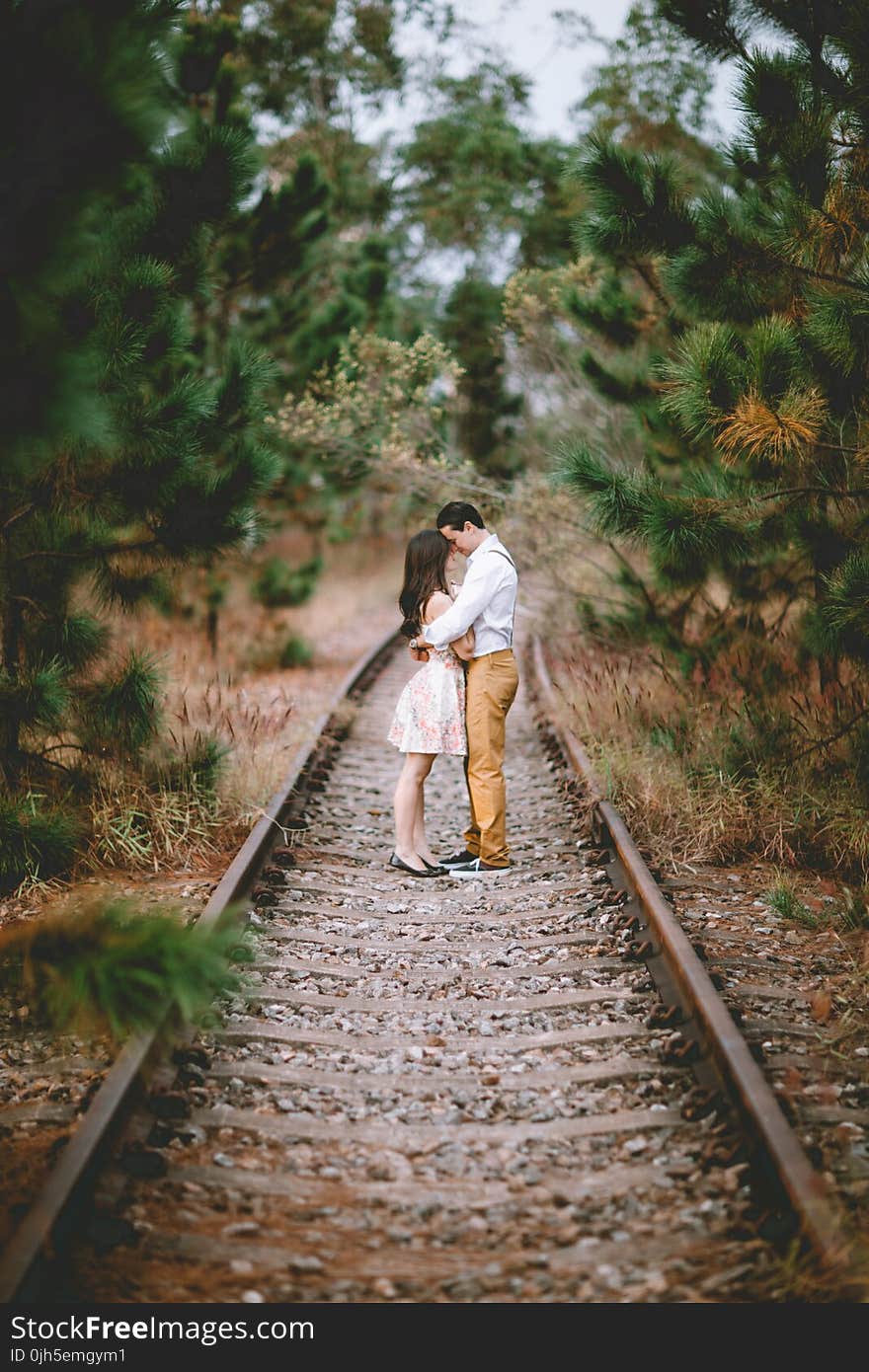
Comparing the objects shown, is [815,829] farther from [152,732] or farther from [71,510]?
[71,510]

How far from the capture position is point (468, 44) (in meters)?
26.6

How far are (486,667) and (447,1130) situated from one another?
9.67ft

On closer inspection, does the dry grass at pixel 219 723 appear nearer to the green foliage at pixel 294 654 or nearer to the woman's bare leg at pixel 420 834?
the green foliage at pixel 294 654

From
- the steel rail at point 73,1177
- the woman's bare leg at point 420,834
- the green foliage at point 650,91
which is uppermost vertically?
the green foliage at point 650,91

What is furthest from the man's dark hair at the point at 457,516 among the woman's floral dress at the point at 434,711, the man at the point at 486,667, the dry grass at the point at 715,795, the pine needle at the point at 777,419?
the dry grass at the point at 715,795

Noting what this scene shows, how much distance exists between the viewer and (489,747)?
5.71 meters

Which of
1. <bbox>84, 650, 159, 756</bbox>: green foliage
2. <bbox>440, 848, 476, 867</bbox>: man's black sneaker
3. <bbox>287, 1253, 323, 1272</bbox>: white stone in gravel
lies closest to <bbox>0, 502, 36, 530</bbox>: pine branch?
<bbox>84, 650, 159, 756</bbox>: green foliage

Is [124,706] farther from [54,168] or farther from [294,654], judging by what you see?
[294,654]

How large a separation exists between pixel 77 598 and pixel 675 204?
379cm

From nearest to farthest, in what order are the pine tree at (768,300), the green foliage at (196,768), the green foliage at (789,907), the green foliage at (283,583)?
the pine tree at (768,300)
the green foliage at (789,907)
the green foliage at (196,768)
the green foliage at (283,583)

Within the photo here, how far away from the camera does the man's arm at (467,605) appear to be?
18.1ft

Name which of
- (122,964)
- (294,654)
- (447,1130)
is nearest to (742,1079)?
(447,1130)

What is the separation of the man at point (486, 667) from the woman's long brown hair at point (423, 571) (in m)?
0.07

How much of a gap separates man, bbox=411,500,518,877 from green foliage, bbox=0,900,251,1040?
3.36 m
